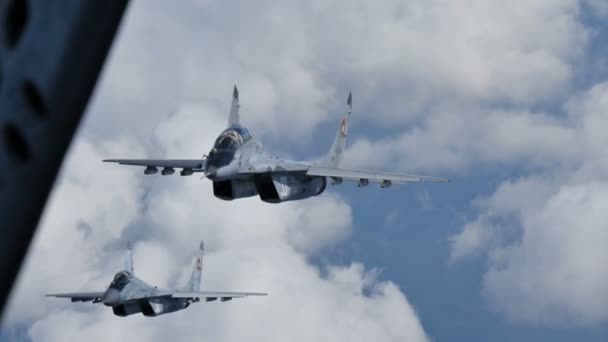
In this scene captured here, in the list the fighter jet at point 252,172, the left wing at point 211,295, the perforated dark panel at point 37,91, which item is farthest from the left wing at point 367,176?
the perforated dark panel at point 37,91

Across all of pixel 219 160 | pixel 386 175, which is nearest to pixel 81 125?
pixel 219 160

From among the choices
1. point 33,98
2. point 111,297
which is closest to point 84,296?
point 111,297

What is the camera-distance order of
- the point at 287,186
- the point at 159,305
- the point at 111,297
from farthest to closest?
the point at 159,305
the point at 111,297
the point at 287,186

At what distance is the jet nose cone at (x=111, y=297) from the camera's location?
379 ft

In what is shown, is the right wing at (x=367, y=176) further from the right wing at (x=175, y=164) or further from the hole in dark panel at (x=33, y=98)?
the hole in dark panel at (x=33, y=98)

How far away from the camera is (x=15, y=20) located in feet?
17.7

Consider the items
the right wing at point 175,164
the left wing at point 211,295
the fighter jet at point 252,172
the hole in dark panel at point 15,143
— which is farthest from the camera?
the left wing at point 211,295

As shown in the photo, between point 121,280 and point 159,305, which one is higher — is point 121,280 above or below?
above

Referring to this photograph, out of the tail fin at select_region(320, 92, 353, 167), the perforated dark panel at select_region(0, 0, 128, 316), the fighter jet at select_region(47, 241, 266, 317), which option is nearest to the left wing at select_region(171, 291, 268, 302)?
the fighter jet at select_region(47, 241, 266, 317)

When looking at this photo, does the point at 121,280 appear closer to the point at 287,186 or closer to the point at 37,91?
the point at 287,186

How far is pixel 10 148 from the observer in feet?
17.3

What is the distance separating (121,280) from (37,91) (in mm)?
116095

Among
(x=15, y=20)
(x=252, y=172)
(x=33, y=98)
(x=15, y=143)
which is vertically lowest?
(x=15, y=143)

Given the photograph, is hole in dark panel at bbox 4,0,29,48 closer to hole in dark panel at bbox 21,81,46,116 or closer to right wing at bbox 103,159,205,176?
hole in dark panel at bbox 21,81,46,116
